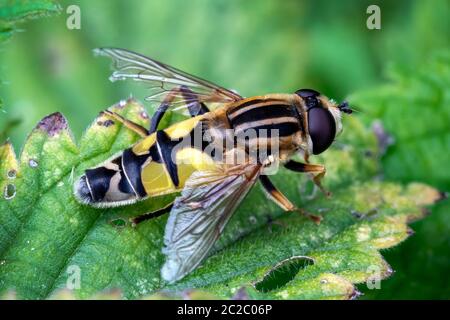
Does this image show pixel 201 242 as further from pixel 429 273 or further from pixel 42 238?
pixel 429 273

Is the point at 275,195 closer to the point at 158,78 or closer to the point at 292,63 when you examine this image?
the point at 158,78

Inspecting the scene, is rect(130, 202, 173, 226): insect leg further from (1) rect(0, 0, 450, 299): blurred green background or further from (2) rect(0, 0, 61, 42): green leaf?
(1) rect(0, 0, 450, 299): blurred green background

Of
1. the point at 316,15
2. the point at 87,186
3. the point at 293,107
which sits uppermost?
the point at 316,15

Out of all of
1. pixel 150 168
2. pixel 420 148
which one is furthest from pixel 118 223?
pixel 420 148

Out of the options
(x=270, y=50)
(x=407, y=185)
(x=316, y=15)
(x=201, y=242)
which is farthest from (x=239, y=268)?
(x=316, y=15)

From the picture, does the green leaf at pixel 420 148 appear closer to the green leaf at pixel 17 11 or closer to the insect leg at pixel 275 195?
the insect leg at pixel 275 195

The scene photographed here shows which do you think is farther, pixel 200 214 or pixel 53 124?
pixel 53 124
